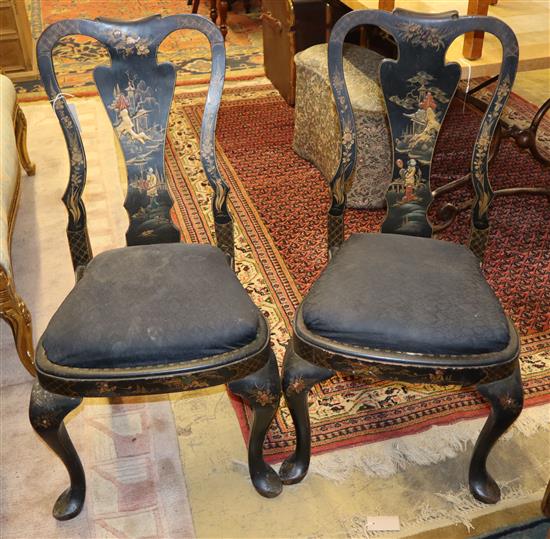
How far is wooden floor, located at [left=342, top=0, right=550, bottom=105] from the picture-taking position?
229 centimetres

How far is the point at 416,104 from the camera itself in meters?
1.78

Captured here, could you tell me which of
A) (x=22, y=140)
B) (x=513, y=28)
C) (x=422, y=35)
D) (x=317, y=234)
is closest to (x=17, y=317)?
(x=317, y=234)

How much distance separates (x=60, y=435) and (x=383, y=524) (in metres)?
0.85

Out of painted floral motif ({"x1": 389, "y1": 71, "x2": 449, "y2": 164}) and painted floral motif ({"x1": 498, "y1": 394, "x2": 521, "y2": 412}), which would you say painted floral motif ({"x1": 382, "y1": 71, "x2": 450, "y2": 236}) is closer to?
painted floral motif ({"x1": 389, "y1": 71, "x2": 449, "y2": 164})

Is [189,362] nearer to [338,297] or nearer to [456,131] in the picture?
[338,297]

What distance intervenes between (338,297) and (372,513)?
2.02 ft

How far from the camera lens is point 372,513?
1.74 metres

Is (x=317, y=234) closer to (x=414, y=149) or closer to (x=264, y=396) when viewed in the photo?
(x=414, y=149)

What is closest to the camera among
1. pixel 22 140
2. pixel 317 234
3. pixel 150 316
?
pixel 150 316

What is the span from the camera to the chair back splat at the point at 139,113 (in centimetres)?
169

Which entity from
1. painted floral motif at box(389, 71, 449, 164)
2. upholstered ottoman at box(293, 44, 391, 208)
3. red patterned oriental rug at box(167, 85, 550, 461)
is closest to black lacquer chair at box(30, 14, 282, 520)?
red patterned oriental rug at box(167, 85, 550, 461)

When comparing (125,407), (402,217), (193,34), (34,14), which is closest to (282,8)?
(193,34)

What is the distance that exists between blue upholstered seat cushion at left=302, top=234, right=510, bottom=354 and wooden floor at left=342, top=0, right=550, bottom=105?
893 mm

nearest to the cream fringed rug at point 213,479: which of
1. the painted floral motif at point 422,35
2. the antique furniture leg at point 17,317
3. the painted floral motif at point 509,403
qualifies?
the antique furniture leg at point 17,317
